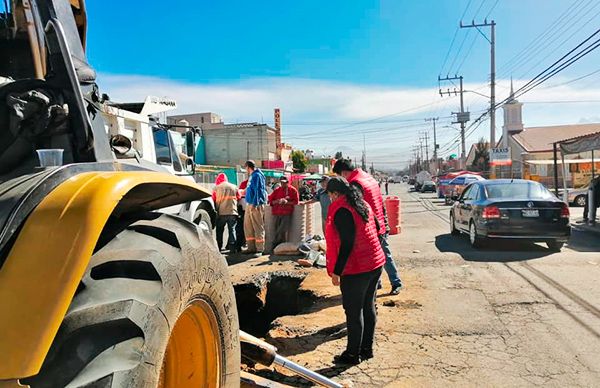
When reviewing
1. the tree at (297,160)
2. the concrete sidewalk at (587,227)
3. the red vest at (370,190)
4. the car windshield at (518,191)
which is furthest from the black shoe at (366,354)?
the tree at (297,160)

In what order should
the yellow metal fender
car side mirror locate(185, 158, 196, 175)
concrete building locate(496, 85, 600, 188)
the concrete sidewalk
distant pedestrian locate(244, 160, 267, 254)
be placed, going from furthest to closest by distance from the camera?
1. concrete building locate(496, 85, 600, 188)
2. the concrete sidewalk
3. distant pedestrian locate(244, 160, 267, 254)
4. car side mirror locate(185, 158, 196, 175)
5. the yellow metal fender

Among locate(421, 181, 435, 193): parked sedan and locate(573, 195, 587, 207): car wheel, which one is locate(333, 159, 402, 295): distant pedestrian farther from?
locate(421, 181, 435, 193): parked sedan

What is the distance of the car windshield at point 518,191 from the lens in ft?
33.3

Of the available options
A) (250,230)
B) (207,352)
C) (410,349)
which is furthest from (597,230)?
(207,352)

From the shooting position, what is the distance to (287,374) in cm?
414

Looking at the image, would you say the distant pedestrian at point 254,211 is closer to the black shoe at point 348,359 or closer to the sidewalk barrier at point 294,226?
the sidewalk barrier at point 294,226

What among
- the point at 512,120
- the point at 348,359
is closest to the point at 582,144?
the point at 348,359

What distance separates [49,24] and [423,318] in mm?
4842

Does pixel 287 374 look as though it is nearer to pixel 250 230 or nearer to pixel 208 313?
pixel 208 313

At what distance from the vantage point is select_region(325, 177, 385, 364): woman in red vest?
4348mm

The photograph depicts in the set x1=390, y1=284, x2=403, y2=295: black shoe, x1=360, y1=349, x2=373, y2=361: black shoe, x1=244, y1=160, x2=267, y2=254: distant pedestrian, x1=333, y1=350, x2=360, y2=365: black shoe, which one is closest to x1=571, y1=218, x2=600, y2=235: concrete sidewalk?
x1=390, y1=284, x2=403, y2=295: black shoe

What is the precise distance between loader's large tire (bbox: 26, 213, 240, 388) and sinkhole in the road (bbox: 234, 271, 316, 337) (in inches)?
169

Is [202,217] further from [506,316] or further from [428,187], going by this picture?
[428,187]

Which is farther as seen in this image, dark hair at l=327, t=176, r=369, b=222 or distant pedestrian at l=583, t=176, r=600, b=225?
distant pedestrian at l=583, t=176, r=600, b=225
